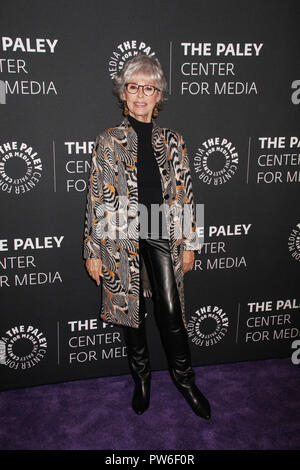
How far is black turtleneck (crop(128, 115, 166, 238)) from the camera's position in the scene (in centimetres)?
231

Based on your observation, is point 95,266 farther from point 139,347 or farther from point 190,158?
point 190,158

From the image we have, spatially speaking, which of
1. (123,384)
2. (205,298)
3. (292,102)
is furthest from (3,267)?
(292,102)

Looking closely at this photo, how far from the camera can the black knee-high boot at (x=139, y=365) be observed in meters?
2.53

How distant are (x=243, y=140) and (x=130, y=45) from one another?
911mm

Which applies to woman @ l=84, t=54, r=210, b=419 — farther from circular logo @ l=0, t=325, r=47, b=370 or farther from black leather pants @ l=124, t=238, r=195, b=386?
circular logo @ l=0, t=325, r=47, b=370

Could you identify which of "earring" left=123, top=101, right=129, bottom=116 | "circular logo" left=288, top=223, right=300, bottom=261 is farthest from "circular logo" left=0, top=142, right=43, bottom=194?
"circular logo" left=288, top=223, right=300, bottom=261

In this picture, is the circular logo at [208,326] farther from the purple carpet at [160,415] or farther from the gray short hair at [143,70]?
the gray short hair at [143,70]

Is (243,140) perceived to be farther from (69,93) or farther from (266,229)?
(69,93)

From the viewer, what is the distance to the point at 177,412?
2525 mm

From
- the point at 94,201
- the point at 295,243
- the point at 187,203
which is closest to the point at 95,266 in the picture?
the point at 94,201

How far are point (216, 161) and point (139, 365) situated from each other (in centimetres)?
135

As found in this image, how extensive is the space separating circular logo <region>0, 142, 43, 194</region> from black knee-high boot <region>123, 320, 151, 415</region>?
1041 millimetres
